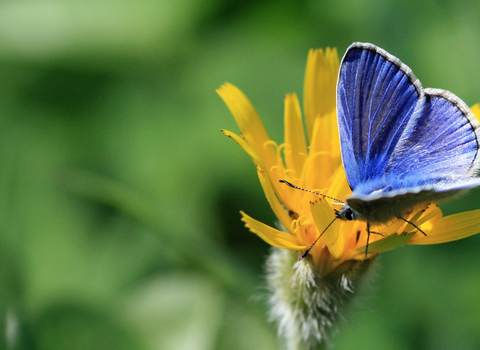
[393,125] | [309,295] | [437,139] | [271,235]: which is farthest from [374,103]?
[309,295]

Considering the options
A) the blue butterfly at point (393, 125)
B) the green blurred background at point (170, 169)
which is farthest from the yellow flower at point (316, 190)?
the green blurred background at point (170, 169)

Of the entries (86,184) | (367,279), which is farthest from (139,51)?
(367,279)

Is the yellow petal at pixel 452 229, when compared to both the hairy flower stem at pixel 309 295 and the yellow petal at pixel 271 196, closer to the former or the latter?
the hairy flower stem at pixel 309 295

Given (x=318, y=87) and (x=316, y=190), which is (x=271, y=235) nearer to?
(x=316, y=190)

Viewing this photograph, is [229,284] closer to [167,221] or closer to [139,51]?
[167,221]

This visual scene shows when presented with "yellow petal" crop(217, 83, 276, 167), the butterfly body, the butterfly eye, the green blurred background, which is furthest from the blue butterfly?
the green blurred background

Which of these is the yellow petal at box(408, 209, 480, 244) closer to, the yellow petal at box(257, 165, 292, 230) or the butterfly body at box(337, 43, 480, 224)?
the butterfly body at box(337, 43, 480, 224)
